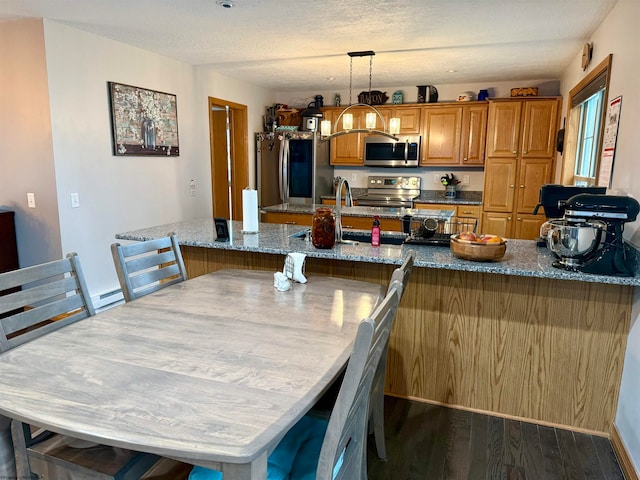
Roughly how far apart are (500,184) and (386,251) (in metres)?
3.45

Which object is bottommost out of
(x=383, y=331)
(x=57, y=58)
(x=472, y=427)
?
(x=472, y=427)

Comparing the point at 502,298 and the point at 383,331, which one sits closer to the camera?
the point at 383,331

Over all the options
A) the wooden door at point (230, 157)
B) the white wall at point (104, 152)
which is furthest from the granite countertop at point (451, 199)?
the white wall at point (104, 152)

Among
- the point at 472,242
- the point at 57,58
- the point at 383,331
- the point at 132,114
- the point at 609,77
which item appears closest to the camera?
the point at 383,331

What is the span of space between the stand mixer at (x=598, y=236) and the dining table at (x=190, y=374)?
3.16ft

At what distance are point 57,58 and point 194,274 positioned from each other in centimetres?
206

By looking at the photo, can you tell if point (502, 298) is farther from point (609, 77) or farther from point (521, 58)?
point (521, 58)

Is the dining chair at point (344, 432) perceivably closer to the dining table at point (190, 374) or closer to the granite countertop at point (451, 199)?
the dining table at point (190, 374)

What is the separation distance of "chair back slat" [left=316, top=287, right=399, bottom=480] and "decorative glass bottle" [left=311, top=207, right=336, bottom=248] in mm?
1106

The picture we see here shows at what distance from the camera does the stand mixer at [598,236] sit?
1923mm

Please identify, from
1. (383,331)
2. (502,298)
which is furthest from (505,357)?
(383,331)

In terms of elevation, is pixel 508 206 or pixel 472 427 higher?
pixel 508 206

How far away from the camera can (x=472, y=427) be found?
86.7 inches

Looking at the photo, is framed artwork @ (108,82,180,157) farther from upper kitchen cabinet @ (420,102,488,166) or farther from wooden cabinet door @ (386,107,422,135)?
upper kitchen cabinet @ (420,102,488,166)
